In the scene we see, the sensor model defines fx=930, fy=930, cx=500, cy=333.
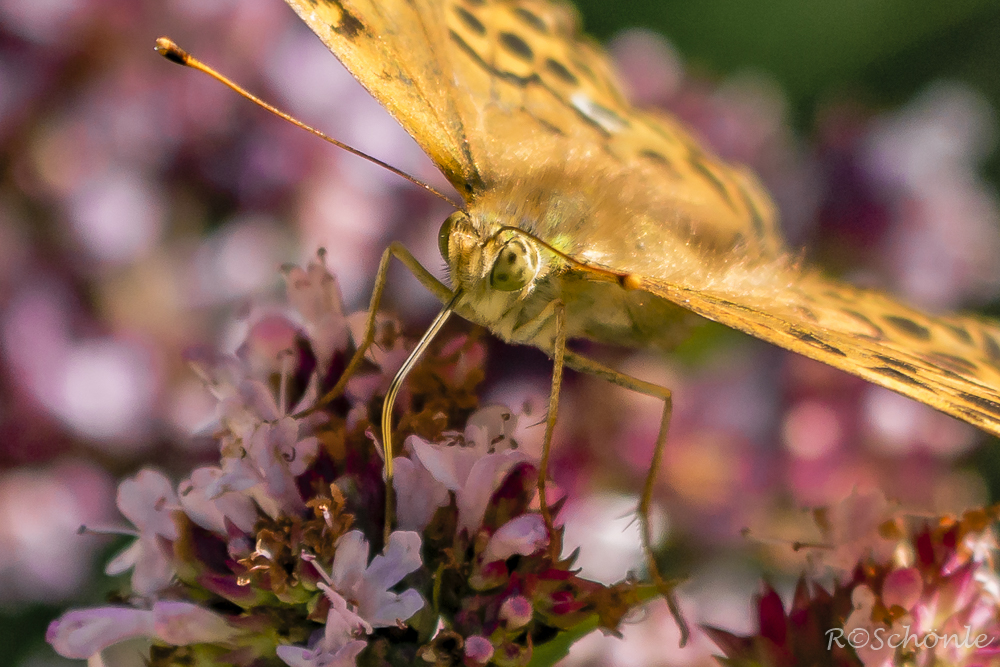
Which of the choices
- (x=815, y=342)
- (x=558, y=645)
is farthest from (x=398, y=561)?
(x=815, y=342)

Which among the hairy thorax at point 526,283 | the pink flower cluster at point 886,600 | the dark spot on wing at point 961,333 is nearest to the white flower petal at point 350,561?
the hairy thorax at point 526,283

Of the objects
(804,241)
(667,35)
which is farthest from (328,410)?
(667,35)

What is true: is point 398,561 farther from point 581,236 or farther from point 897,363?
point 897,363

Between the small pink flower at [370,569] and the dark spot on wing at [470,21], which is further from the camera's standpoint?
the dark spot on wing at [470,21]

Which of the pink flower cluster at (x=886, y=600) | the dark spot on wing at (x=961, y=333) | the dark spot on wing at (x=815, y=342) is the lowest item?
the pink flower cluster at (x=886, y=600)

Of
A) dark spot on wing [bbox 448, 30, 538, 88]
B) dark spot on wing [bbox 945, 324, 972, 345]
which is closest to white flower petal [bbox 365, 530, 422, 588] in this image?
dark spot on wing [bbox 448, 30, 538, 88]

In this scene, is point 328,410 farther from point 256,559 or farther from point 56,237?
point 56,237

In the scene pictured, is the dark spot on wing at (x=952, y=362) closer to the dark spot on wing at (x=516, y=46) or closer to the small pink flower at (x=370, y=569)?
the small pink flower at (x=370, y=569)
